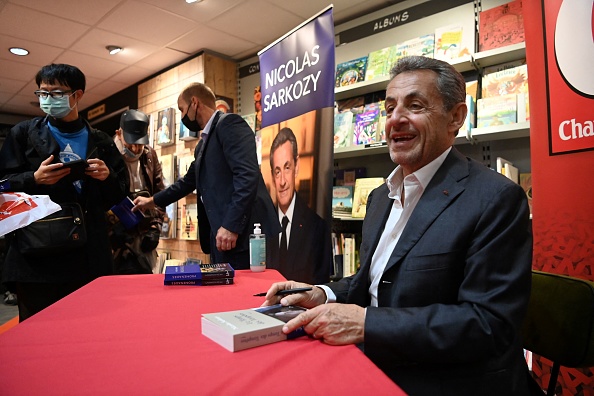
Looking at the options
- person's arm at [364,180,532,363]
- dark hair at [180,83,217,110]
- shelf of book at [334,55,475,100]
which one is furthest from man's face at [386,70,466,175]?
shelf of book at [334,55,475,100]

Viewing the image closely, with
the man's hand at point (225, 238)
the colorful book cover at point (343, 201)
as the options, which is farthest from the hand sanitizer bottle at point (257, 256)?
the colorful book cover at point (343, 201)

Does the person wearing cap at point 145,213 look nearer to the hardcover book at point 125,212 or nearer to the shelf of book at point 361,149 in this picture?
the hardcover book at point 125,212

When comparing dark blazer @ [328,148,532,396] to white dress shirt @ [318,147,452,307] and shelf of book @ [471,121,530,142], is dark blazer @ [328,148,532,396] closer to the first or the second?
white dress shirt @ [318,147,452,307]

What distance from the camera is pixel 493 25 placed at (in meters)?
2.87

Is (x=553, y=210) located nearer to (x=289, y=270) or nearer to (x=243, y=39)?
(x=289, y=270)

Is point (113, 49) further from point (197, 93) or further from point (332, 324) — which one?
point (332, 324)

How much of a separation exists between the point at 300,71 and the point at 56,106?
4.81ft

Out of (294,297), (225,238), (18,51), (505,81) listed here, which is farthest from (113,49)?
(294,297)

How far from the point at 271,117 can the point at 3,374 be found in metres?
2.59

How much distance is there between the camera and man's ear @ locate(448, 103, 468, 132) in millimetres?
1254

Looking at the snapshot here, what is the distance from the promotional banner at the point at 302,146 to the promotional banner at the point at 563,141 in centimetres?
111

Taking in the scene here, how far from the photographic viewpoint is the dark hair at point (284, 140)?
2.81 meters

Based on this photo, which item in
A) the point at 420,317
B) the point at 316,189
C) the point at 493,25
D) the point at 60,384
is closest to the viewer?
the point at 60,384

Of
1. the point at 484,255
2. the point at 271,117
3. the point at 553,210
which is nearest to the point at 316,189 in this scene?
the point at 271,117
